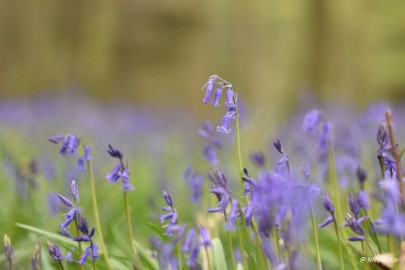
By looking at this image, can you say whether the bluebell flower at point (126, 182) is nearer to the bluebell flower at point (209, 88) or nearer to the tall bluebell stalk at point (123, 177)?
the tall bluebell stalk at point (123, 177)

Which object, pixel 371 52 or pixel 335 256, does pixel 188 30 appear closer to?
pixel 371 52

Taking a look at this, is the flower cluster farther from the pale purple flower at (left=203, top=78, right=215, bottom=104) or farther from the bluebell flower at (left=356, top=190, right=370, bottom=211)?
the bluebell flower at (left=356, top=190, right=370, bottom=211)

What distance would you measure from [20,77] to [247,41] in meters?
3.84

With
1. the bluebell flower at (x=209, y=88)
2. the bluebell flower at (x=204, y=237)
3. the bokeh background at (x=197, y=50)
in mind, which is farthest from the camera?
the bokeh background at (x=197, y=50)

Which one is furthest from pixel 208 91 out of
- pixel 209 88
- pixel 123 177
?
pixel 123 177

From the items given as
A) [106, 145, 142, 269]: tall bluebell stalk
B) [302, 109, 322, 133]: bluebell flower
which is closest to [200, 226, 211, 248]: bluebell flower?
[106, 145, 142, 269]: tall bluebell stalk

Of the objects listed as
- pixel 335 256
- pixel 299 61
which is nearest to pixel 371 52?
pixel 299 61

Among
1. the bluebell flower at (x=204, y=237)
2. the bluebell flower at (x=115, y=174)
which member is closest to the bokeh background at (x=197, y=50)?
the bluebell flower at (x=115, y=174)

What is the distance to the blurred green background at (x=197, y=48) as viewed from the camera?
27.5ft

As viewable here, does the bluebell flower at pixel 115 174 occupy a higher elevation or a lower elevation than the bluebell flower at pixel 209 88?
lower

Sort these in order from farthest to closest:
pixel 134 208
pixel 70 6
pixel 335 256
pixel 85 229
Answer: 1. pixel 70 6
2. pixel 134 208
3. pixel 335 256
4. pixel 85 229

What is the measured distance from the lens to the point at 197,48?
10000 mm

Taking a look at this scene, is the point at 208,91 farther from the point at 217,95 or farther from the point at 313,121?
the point at 313,121

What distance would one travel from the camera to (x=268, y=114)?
23.0ft
